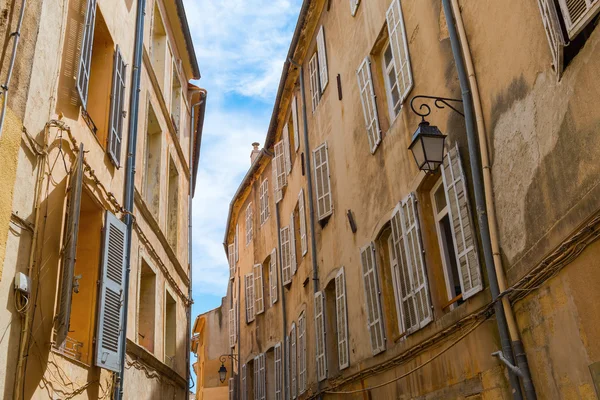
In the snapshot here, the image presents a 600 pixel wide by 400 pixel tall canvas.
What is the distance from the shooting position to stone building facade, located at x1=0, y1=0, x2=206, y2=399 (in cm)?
538

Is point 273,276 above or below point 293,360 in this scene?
above

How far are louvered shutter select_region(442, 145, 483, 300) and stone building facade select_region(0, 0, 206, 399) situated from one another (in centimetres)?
397

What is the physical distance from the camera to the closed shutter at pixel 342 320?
34.9 feet

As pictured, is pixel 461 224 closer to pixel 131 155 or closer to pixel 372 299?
pixel 372 299

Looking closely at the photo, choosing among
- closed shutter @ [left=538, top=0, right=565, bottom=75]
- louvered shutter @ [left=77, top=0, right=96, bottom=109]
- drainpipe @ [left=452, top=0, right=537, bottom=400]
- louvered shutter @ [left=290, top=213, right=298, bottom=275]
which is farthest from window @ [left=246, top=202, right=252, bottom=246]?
closed shutter @ [left=538, top=0, right=565, bottom=75]

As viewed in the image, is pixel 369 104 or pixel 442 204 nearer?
pixel 442 204

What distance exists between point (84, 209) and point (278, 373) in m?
10.2

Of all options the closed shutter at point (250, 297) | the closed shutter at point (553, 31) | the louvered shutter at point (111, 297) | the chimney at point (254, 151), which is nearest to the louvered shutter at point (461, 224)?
the closed shutter at point (553, 31)

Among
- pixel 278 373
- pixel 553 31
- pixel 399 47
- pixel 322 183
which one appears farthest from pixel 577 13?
pixel 278 373

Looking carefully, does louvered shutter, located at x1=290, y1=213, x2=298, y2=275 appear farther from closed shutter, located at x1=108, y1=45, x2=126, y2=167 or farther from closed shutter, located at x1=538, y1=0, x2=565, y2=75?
closed shutter, located at x1=538, y1=0, x2=565, y2=75

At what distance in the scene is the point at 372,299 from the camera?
928cm

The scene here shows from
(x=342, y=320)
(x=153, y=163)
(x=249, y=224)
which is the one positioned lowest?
(x=342, y=320)

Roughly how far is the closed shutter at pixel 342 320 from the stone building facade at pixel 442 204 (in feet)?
0.18

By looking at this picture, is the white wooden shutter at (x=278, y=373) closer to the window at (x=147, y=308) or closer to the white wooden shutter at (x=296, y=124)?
the white wooden shutter at (x=296, y=124)
